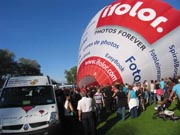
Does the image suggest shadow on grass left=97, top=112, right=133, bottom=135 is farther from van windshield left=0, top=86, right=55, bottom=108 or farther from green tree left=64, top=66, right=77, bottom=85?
green tree left=64, top=66, right=77, bottom=85

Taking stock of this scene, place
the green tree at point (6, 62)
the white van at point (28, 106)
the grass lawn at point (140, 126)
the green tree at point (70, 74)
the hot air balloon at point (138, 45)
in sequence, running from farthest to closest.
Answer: the green tree at point (70, 74)
the green tree at point (6, 62)
the hot air balloon at point (138, 45)
the grass lawn at point (140, 126)
the white van at point (28, 106)

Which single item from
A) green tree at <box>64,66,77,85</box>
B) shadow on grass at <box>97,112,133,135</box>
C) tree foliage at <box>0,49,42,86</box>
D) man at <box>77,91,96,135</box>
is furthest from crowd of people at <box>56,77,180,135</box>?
green tree at <box>64,66,77,85</box>

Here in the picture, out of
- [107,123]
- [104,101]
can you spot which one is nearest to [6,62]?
[104,101]

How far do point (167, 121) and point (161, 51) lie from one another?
20.9ft

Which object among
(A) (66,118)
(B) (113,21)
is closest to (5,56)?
(B) (113,21)

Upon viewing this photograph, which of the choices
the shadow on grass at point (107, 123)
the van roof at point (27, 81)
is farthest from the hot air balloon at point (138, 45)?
the van roof at point (27, 81)

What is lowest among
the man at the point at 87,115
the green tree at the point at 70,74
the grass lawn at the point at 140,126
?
the grass lawn at the point at 140,126

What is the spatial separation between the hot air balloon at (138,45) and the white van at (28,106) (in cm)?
745

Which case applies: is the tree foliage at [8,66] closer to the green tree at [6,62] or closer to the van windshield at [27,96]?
the green tree at [6,62]

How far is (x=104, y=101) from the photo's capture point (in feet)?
48.9

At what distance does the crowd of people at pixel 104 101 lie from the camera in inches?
355

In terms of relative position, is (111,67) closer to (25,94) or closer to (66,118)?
(66,118)

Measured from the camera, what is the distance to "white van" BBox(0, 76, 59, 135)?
8016mm

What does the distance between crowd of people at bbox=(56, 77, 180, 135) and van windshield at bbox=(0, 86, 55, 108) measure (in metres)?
0.63
